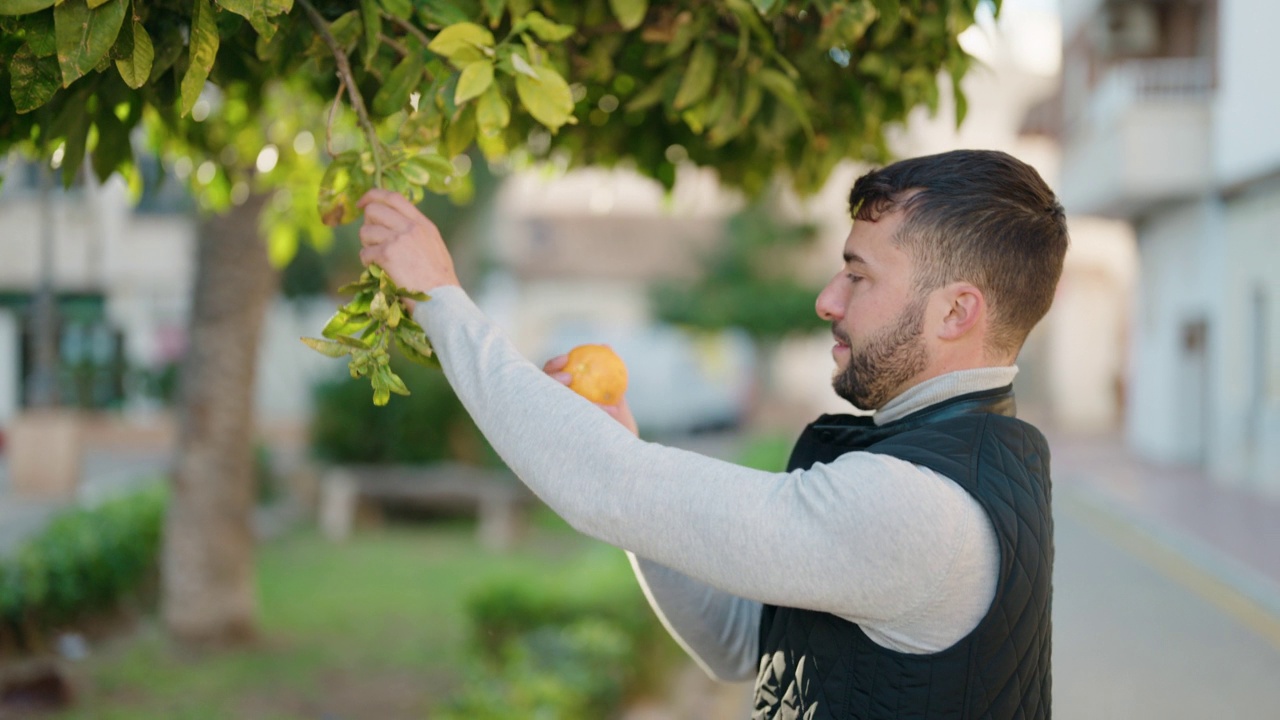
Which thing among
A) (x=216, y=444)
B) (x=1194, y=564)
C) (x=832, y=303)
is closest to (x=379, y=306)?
(x=832, y=303)

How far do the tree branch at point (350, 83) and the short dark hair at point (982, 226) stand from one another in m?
0.73

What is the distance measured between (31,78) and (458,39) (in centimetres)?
57

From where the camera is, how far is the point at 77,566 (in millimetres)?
7398

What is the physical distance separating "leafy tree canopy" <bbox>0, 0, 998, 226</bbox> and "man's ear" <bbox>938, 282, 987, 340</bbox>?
615 millimetres

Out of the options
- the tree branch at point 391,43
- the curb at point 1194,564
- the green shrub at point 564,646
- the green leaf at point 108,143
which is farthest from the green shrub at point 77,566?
the curb at point 1194,564

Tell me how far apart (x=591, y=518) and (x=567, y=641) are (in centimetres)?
363

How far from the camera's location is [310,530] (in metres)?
12.8

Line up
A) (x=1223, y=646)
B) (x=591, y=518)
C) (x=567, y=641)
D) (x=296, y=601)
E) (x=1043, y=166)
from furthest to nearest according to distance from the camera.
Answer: (x=1043, y=166), (x=296, y=601), (x=1223, y=646), (x=567, y=641), (x=591, y=518)

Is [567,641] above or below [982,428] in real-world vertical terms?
below

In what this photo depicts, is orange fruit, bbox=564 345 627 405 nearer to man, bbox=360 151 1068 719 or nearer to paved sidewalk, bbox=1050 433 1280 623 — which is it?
man, bbox=360 151 1068 719

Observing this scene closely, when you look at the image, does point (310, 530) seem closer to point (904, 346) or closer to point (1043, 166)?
point (904, 346)

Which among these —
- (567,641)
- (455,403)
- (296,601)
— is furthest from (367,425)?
(567,641)

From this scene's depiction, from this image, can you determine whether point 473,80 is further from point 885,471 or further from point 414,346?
point 885,471

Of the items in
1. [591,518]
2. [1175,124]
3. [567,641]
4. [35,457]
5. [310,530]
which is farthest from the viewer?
[1175,124]
